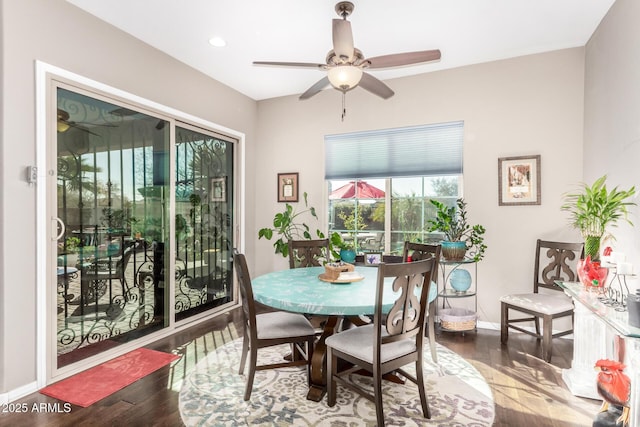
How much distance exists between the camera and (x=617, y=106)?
2.60 metres

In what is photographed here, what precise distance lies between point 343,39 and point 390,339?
5.98 feet

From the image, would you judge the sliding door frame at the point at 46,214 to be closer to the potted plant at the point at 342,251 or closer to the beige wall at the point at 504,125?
the potted plant at the point at 342,251

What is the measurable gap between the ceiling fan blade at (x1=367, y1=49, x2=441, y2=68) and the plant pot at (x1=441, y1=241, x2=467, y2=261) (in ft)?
6.10

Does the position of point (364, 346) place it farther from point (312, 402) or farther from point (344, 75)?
point (344, 75)

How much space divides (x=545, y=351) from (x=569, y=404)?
674mm

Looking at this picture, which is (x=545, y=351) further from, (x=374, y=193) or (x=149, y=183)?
(x=149, y=183)

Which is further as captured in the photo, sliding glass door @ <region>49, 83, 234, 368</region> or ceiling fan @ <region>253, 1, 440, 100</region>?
sliding glass door @ <region>49, 83, 234, 368</region>

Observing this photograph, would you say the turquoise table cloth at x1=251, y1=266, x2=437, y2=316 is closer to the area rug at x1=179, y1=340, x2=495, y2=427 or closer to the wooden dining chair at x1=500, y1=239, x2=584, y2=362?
the area rug at x1=179, y1=340, x2=495, y2=427

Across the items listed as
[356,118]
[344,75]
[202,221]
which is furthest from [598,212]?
[202,221]

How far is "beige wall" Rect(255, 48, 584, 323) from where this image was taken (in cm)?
341

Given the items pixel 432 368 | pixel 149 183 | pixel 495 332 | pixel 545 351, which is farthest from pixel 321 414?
pixel 149 183

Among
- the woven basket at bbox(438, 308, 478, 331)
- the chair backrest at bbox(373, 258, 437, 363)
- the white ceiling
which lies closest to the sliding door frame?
the white ceiling

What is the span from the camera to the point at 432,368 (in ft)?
9.10

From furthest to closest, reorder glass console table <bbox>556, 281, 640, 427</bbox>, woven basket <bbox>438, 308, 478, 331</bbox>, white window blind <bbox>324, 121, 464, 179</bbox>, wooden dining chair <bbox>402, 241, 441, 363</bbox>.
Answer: white window blind <bbox>324, 121, 464, 179</bbox> < woven basket <bbox>438, 308, 478, 331</bbox> < wooden dining chair <bbox>402, 241, 441, 363</bbox> < glass console table <bbox>556, 281, 640, 427</bbox>
